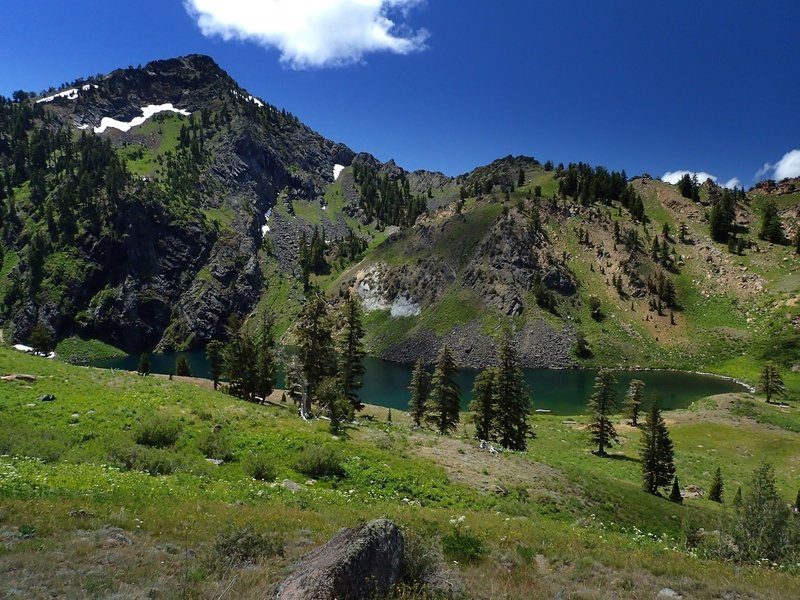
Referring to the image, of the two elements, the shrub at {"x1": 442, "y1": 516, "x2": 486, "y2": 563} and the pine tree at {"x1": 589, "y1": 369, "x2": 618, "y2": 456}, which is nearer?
the shrub at {"x1": 442, "y1": 516, "x2": 486, "y2": 563}

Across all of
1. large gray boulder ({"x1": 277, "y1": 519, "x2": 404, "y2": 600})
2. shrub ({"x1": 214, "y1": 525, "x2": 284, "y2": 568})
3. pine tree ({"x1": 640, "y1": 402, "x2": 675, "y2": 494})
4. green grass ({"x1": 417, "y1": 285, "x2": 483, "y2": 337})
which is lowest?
pine tree ({"x1": 640, "y1": 402, "x2": 675, "y2": 494})

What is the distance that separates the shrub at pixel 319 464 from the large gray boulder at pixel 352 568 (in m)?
14.6

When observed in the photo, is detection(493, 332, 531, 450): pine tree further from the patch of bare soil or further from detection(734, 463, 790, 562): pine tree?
detection(734, 463, 790, 562): pine tree

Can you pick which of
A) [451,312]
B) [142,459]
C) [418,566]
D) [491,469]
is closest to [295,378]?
[491,469]

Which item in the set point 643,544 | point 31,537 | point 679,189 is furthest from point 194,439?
point 679,189

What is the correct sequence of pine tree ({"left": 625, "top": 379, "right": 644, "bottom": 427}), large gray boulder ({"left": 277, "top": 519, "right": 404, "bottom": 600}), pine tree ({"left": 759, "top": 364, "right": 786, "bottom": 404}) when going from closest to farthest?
large gray boulder ({"left": 277, "top": 519, "right": 404, "bottom": 600}) → pine tree ({"left": 625, "top": 379, "right": 644, "bottom": 427}) → pine tree ({"left": 759, "top": 364, "right": 786, "bottom": 404})

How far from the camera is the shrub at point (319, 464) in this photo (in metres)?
23.6

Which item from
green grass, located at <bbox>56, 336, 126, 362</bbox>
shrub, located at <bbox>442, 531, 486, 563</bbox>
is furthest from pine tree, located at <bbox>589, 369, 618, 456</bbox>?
green grass, located at <bbox>56, 336, 126, 362</bbox>

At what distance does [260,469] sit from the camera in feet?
72.5

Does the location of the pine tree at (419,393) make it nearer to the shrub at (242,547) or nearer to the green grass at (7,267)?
the shrub at (242,547)

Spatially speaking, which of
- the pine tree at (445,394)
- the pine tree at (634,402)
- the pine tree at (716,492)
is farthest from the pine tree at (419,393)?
the pine tree at (634,402)

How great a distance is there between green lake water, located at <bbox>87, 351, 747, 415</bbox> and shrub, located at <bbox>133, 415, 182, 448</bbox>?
216 ft

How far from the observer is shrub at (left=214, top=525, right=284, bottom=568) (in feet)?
33.4

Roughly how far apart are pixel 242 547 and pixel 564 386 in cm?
10872
